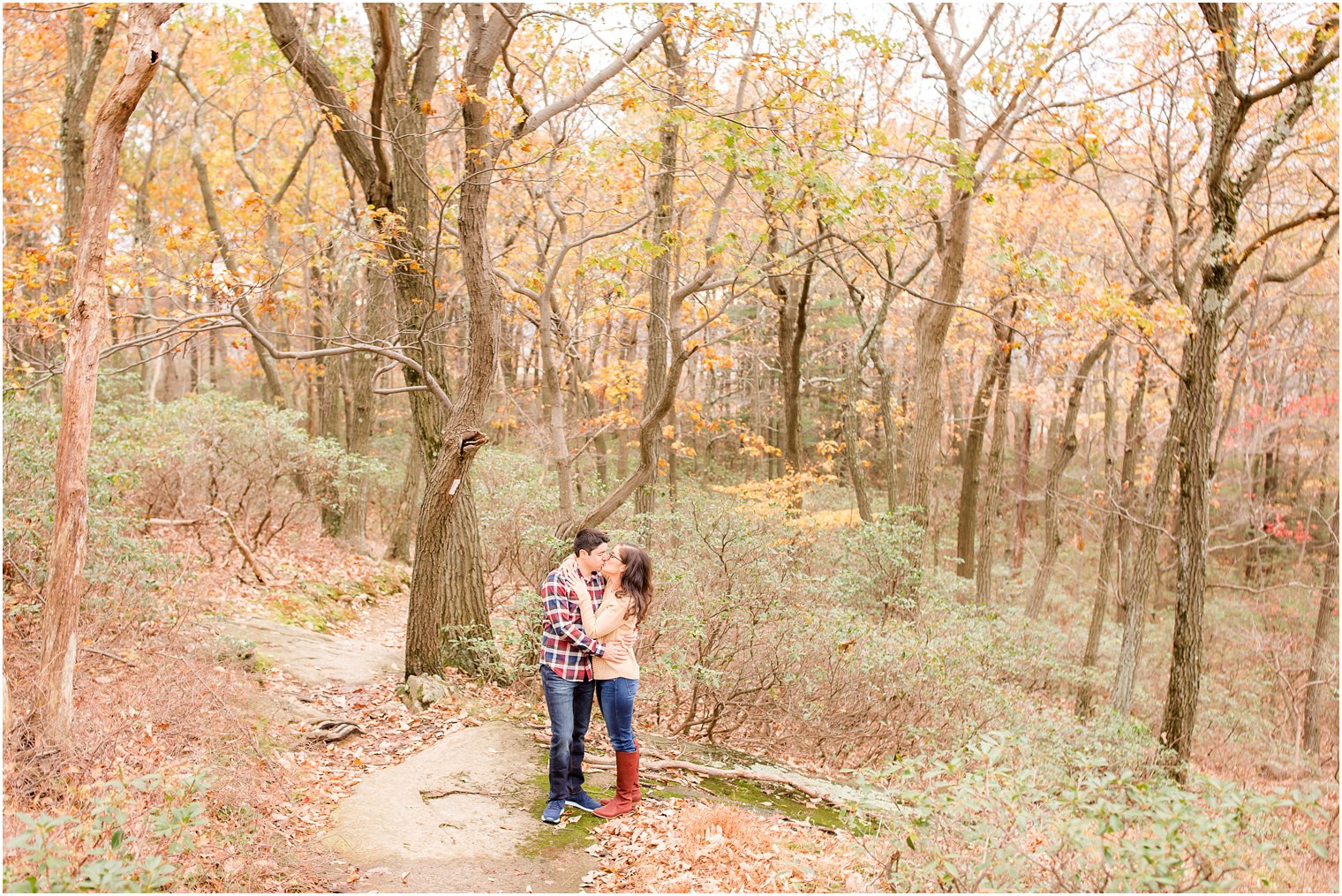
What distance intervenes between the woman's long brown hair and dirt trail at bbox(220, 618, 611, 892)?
1.48 meters

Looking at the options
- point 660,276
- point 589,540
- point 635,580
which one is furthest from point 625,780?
point 660,276

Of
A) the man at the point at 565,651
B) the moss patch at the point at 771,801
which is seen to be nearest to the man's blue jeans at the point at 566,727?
the man at the point at 565,651

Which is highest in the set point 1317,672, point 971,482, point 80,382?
point 80,382

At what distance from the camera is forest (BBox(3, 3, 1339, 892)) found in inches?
185

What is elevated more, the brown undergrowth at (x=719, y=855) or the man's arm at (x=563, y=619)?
the man's arm at (x=563, y=619)

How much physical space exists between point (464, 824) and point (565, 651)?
50.1 inches

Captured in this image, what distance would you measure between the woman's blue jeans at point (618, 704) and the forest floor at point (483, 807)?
0.60 meters

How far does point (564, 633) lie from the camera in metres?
5.24

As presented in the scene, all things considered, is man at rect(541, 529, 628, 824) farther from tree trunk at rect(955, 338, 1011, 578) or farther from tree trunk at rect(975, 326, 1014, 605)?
tree trunk at rect(975, 326, 1014, 605)

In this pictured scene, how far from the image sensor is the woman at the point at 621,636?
5230 millimetres

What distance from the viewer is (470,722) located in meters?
Answer: 7.01

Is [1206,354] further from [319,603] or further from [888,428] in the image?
[319,603]

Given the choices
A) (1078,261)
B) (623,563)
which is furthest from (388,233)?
(1078,261)

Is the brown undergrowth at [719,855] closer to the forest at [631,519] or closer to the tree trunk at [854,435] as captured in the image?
the forest at [631,519]
